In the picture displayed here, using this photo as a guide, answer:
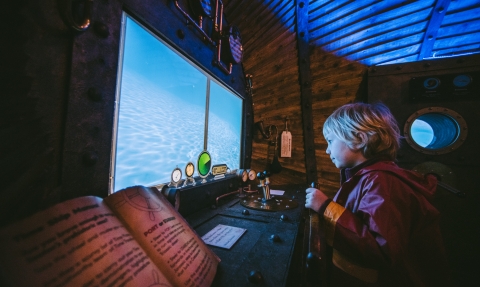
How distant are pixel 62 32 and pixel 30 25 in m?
0.10

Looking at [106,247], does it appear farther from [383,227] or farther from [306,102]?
[306,102]

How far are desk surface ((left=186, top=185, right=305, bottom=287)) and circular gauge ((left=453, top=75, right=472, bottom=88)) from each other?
2321 millimetres

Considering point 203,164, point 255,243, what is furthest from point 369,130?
point 203,164

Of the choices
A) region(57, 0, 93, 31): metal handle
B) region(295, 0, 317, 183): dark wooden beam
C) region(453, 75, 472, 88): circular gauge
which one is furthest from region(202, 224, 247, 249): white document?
region(453, 75, 472, 88): circular gauge

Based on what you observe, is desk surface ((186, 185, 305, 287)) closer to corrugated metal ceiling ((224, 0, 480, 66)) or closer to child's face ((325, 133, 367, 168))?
child's face ((325, 133, 367, 168))

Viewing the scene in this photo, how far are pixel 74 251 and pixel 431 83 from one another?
11.0ft

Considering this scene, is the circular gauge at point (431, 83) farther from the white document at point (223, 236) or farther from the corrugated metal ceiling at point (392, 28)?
the white document at point (223, 236)

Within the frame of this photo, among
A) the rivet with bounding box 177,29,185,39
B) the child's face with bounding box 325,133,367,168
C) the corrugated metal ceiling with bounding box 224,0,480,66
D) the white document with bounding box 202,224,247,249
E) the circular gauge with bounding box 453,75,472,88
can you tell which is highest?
the corrugated metal ceiling with bounding box 224,0,480,66

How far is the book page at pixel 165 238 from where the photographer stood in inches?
23.0

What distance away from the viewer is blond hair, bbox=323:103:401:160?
1280 mm

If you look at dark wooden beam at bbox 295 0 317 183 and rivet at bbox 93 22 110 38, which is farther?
dark wooden beam at bbox 295 0 317 183

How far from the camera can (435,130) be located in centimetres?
233

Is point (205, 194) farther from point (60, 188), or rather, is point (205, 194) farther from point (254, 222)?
point (60, 188)

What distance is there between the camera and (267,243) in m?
1.02
